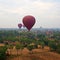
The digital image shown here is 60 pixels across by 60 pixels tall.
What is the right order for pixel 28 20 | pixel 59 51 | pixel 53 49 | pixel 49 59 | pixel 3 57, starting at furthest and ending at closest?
pixel 53 49 → pixel 59 51 → pixel 49 59 → pixel 3 57 → pixel 28 20

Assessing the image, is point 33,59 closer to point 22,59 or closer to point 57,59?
point 22,59

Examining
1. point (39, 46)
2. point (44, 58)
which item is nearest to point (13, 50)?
point (39, 46)

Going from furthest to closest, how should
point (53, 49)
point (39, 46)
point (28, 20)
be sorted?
1. point (39, 46)
2. point (53, 49)
3. point (28, 20)

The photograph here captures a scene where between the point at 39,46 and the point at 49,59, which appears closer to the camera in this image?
the point at 49,59

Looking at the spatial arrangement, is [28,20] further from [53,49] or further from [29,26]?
[53,49]

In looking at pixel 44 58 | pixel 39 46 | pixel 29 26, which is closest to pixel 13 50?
pixel 39 46

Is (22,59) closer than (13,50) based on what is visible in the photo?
Yes

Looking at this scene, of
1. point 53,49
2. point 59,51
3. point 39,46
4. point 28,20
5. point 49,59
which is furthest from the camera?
point 39,46

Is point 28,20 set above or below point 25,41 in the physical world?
above

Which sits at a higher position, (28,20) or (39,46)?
(28,20)
